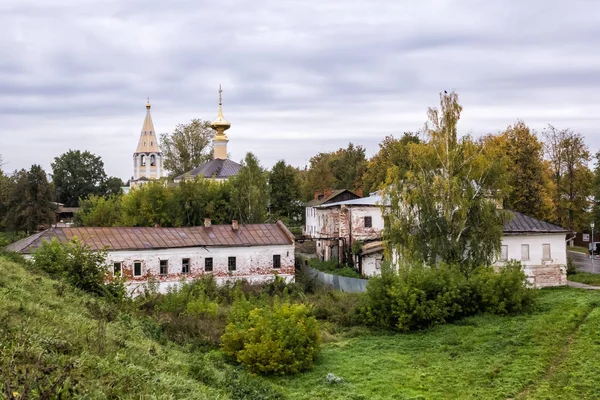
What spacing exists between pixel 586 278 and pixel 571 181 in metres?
13.6

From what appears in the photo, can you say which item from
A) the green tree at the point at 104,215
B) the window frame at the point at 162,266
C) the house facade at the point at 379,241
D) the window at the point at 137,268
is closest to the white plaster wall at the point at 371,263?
the house facade at the point at 379,241

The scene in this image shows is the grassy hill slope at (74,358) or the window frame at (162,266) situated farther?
the window frame at (162,266)

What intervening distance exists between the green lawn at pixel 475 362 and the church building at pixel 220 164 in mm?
30916

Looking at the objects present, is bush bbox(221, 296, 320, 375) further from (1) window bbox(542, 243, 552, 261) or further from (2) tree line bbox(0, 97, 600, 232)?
(1) window bbox(542, 243, 552, 261)

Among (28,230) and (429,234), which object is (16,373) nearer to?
(429,234)

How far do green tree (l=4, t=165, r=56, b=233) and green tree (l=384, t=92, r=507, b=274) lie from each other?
3758 cm

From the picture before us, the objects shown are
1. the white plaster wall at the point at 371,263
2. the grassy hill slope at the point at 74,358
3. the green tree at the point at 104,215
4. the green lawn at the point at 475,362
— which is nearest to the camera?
the grassy hill slope at the point at 74,358

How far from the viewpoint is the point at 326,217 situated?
42594 mm

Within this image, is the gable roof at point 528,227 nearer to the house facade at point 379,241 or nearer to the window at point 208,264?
the house facade at point 379,241

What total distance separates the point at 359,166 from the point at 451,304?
43.6 m

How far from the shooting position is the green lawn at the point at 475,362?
13938mm

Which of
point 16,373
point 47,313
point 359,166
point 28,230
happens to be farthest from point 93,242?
point 359,166

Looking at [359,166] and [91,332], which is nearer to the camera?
[91,332]

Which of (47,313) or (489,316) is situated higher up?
(47,313)
